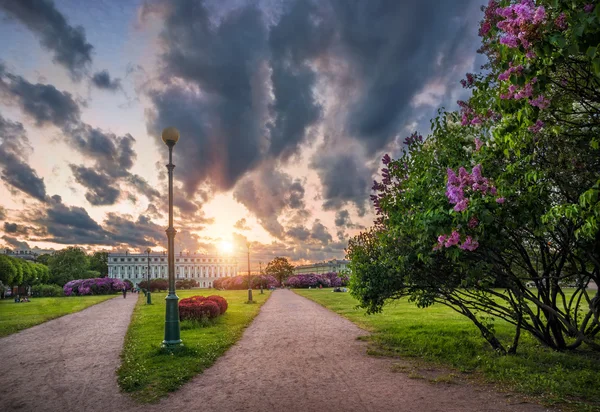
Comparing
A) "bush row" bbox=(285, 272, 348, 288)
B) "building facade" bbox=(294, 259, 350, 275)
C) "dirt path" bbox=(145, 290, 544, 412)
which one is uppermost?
"building facade" bbox=(294, 259, 350, 275)

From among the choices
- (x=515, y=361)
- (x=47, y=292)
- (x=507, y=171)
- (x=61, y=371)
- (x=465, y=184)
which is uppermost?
(x=507, y=171)

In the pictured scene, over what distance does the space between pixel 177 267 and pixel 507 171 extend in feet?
594

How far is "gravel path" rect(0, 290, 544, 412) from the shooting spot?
666 cm

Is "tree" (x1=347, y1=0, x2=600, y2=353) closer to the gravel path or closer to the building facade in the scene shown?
the gravel path

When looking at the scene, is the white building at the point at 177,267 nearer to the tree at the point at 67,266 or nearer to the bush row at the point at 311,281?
the tree at the point at 67,266

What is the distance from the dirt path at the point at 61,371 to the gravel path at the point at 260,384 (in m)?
0.02

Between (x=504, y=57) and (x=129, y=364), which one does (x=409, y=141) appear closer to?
(x=504, y=57)

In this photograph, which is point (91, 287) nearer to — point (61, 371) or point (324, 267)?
point (61, 371)

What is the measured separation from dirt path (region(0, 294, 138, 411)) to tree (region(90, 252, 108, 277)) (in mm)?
135410

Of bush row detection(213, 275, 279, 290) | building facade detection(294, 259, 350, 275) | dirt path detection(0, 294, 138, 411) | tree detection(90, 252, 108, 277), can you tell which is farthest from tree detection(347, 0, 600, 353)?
tree detection(90, 252, 108, 277)

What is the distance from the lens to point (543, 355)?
32.4ft

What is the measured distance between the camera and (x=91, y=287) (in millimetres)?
65312

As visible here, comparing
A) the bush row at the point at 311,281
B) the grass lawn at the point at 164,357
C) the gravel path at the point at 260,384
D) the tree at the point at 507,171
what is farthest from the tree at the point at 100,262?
the tree at the point at 507,171

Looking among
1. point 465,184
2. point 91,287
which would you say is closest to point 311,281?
point 91,287
